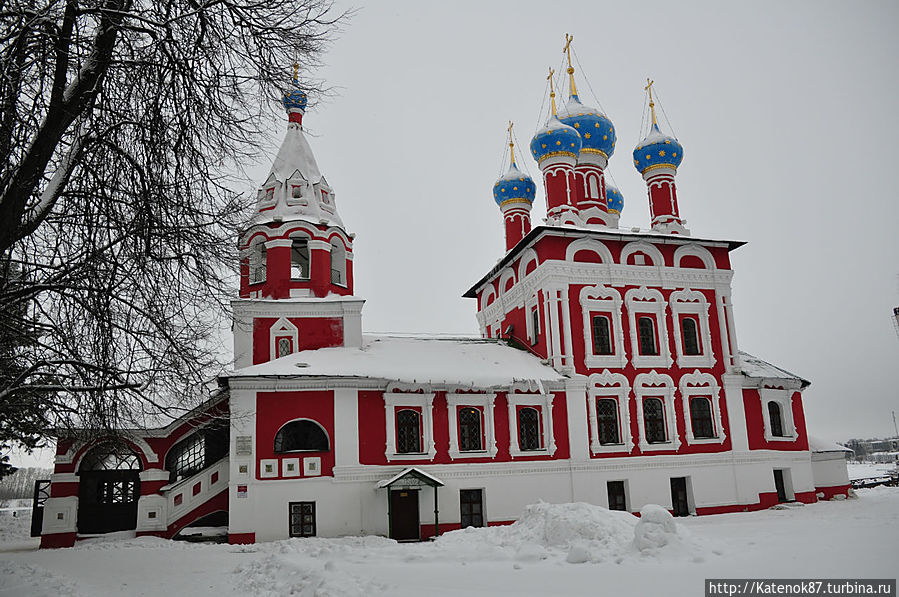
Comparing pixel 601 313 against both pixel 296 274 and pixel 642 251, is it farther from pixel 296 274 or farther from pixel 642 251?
pixel 296 274

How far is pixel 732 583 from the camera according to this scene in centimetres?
756

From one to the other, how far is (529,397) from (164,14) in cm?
1465

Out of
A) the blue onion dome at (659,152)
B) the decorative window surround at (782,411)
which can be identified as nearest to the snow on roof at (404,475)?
the decorative window surround at (782,411)

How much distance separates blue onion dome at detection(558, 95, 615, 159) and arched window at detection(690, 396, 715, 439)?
31.3ft

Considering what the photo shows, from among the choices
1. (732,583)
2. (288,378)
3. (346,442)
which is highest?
(288,378)

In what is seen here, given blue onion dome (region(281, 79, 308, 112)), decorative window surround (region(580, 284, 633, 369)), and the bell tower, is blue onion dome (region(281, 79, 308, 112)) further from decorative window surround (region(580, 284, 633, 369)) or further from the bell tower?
decorative window surround (region(580, 284, 633, 369))

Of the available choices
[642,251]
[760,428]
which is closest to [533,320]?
[642,251]

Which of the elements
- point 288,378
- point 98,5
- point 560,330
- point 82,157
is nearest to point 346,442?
point 288,378

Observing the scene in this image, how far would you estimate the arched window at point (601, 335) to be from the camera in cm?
2078

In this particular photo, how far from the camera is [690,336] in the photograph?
21.9 meters

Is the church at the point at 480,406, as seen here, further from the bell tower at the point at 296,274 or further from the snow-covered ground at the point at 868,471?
the snow-covered ground at the point at 868,471

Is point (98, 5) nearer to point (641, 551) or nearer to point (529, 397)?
point (641, 551)

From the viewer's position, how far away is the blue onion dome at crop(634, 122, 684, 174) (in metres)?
25.0

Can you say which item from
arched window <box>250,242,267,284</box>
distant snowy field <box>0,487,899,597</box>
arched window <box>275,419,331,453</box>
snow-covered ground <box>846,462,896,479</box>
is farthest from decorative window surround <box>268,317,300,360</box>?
snow-covered ground <box>846,462,896,479</box>
